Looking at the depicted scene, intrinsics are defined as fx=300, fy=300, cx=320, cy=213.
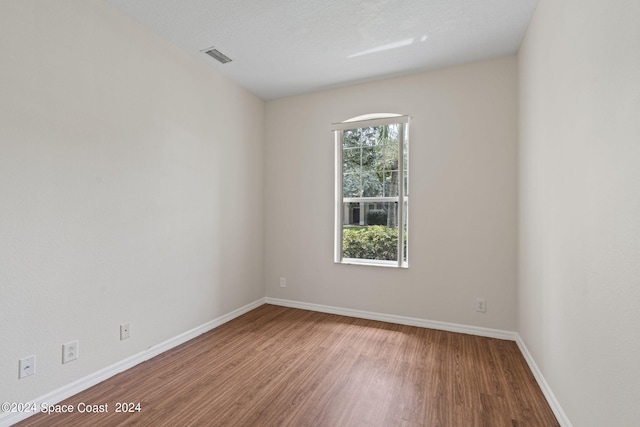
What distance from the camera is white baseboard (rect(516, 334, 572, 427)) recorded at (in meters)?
1.70

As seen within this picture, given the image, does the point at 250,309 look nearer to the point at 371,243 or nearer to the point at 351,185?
the point at 371,243

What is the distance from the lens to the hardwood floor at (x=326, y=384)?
1.78 metres

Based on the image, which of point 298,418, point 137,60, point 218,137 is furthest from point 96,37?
point 298,418

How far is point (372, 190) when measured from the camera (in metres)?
3.57

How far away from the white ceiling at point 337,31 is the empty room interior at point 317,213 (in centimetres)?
2

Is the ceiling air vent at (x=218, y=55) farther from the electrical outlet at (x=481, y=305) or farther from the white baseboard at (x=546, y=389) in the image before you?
the white baseboard at (x=546, y=389)

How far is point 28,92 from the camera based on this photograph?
1796 mm

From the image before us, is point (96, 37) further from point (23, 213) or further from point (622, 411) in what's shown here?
point (622, 411)

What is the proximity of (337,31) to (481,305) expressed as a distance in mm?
2903

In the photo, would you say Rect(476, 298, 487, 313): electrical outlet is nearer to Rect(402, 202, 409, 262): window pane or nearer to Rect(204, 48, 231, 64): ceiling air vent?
Rect(402, 202, 409, 262): window pane

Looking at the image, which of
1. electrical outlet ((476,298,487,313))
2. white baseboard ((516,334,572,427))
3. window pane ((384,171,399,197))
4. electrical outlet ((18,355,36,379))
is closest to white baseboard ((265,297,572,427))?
white baseboard ((516,334,572,427))

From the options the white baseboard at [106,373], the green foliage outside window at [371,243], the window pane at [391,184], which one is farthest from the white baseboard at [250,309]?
the window pane at [391,184]

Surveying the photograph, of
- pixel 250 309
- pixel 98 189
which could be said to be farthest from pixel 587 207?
pixel 250 309

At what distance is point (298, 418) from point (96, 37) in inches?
115
